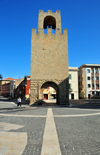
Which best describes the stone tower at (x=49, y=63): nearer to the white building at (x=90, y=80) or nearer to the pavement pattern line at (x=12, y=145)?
the pavement pattern line at (x=12, y=145)

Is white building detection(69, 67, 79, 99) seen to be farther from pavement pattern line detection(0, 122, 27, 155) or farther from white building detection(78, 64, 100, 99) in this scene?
pavement pattern line detection(0, 122, 27, 155)

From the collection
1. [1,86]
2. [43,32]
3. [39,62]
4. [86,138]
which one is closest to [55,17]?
[43,32]

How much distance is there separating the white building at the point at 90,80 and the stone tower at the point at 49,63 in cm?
2810

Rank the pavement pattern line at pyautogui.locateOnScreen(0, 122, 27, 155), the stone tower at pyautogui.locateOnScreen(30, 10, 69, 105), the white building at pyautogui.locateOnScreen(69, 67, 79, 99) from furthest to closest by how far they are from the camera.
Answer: the white building at pyautogui.locateOnScreen(69, 67, 79, 99)
the stone tower at pyautogui.locateOnScreen(30, 10, 69, 105)
the pavement pattern line at pyautogui.locateOnScreen(0, 122, 27, 155)

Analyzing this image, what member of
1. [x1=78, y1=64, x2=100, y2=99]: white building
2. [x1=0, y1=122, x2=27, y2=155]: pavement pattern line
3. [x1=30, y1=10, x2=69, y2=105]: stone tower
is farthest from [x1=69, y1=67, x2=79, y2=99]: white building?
[x1=0, y1=122, x2=27, y2=155]: pavement pattern line

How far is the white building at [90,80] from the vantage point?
49.0m

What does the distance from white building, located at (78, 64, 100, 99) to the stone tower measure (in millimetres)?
28104

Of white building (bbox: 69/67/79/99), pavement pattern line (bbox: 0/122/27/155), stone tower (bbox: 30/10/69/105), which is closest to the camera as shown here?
pavement pattern line (bbox: 0/122/27/155)

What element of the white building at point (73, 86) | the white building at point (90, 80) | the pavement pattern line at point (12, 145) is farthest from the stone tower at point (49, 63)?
the white building at point (90, 80)

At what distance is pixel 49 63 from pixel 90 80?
30.9m

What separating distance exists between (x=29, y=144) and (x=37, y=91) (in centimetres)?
1907

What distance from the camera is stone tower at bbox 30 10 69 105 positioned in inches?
919

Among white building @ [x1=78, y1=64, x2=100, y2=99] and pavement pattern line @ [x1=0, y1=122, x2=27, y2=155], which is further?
white building @ [x1=78, y1=64, x2=100, y2=99]

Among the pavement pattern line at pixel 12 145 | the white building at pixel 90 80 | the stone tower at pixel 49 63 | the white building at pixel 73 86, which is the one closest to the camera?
the pavement pattern line at pixel 12 145
